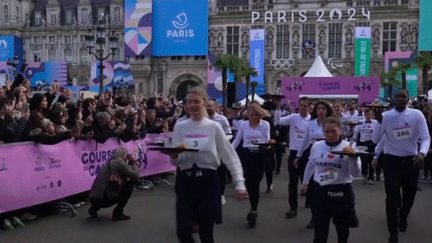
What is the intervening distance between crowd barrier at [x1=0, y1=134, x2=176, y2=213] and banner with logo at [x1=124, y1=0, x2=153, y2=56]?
39.4 meters

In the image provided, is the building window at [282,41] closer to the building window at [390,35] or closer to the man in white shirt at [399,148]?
the building window at [390,35]

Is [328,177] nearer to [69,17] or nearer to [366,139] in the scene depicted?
[366,139]

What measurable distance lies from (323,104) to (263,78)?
126 ft

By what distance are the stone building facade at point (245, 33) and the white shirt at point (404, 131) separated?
41.8m

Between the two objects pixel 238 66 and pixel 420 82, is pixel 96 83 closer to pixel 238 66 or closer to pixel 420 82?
pixel 238 66

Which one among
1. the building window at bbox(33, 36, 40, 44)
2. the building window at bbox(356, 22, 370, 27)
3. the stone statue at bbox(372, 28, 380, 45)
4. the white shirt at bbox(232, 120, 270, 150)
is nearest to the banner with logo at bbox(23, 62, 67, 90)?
the building window at bbox(33, 36, 40, 44)

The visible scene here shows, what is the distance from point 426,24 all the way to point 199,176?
40414mm

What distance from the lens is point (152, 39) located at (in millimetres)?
48188

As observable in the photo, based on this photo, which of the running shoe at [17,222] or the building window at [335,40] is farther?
the building window at [335,40]

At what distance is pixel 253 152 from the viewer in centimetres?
747

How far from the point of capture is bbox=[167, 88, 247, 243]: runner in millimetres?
4484

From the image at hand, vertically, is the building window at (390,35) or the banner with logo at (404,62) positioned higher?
the building window at (390,35)

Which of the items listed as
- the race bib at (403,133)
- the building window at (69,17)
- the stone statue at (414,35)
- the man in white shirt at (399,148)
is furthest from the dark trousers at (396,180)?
the building window at (69,17)

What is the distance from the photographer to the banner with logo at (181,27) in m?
46.4
